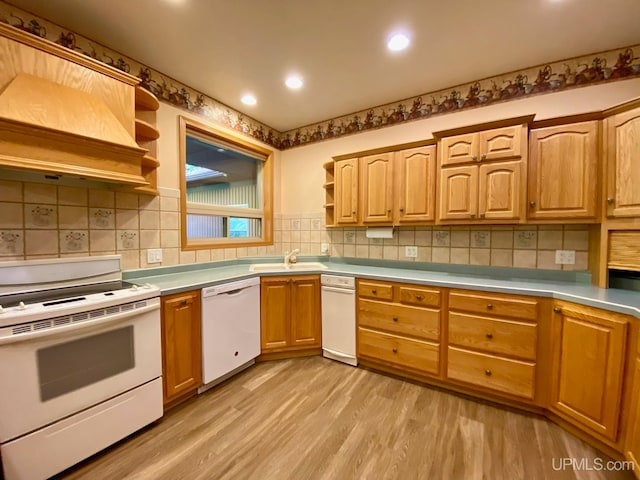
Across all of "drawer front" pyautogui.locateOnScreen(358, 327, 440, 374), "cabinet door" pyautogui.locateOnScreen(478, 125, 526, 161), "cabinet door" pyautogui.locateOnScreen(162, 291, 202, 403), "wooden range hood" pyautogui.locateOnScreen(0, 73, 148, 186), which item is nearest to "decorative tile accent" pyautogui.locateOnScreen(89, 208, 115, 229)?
"wooden range hood" pyautogui.locateOnScreen(0, 73, 148, 186)

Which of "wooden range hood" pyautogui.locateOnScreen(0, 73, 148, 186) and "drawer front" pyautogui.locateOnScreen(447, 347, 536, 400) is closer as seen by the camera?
"wooden range hood" pyautogui.locateOnScreen(0, 73, 148, 186)

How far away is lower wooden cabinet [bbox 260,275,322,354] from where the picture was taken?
2438mm

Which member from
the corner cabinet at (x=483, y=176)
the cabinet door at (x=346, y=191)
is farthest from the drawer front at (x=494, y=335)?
the cabinet door at (x=346, y=191)

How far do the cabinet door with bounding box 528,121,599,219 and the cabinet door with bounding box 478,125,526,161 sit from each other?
112 mm

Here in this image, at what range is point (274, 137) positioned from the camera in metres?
3.37

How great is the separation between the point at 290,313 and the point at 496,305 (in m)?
1.70

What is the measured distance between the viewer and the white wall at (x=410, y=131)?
190cm

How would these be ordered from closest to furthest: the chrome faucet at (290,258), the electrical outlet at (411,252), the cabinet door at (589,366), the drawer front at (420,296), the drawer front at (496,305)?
the cabinet door at (589,366) → the drawer front at (496,305) → the drawer front at (420,296) → the electrical outlet at (411,252) → the chrome faucet at (290,258)

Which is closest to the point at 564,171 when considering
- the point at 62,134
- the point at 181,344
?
the point at 181,344

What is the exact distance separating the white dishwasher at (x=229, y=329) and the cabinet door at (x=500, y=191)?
6.63 ft

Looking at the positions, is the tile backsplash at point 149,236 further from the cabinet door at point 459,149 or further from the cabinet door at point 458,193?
the cabinet door at point 459,149

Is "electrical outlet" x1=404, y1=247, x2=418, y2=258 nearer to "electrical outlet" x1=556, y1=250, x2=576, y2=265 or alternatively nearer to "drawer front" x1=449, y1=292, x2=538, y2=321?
"drawer front" x1=449, y1=292, x2=538, y2=321

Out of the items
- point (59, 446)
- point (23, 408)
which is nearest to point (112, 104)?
point (23, 408)

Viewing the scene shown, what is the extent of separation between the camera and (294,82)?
2.32m
